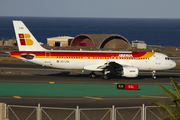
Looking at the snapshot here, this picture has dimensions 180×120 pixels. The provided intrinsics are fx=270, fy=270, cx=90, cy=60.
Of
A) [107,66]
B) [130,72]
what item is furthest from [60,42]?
[130,72]

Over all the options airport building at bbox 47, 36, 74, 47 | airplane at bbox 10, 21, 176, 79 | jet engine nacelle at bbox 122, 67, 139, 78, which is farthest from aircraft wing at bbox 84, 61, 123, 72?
airport building at bbox 47, 36, 74, 47

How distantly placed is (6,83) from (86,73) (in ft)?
48.5

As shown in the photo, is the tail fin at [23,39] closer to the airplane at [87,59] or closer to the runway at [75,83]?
the airplane at [87,59]

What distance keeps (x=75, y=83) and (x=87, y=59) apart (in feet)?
14.8

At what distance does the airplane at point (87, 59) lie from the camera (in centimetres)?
3969

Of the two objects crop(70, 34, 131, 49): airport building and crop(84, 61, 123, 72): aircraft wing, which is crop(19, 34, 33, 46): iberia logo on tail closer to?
crop(84, 61, 123, 72): aircraft wing

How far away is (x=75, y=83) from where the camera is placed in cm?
3834

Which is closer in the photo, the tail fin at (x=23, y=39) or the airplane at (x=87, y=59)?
the airplane at (x=87, y=59)

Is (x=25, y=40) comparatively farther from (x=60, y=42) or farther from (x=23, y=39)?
(x=60, y=42)

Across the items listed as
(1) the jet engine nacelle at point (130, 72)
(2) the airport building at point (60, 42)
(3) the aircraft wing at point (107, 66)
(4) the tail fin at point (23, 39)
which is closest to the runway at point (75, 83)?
(1) the jet engine nacelle at point (130, 72)

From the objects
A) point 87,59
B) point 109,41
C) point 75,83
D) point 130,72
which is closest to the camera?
point 75,83

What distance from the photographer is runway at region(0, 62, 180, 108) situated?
27859 mm

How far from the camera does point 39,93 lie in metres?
32.0

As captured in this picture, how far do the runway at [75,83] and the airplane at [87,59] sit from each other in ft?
6.36
